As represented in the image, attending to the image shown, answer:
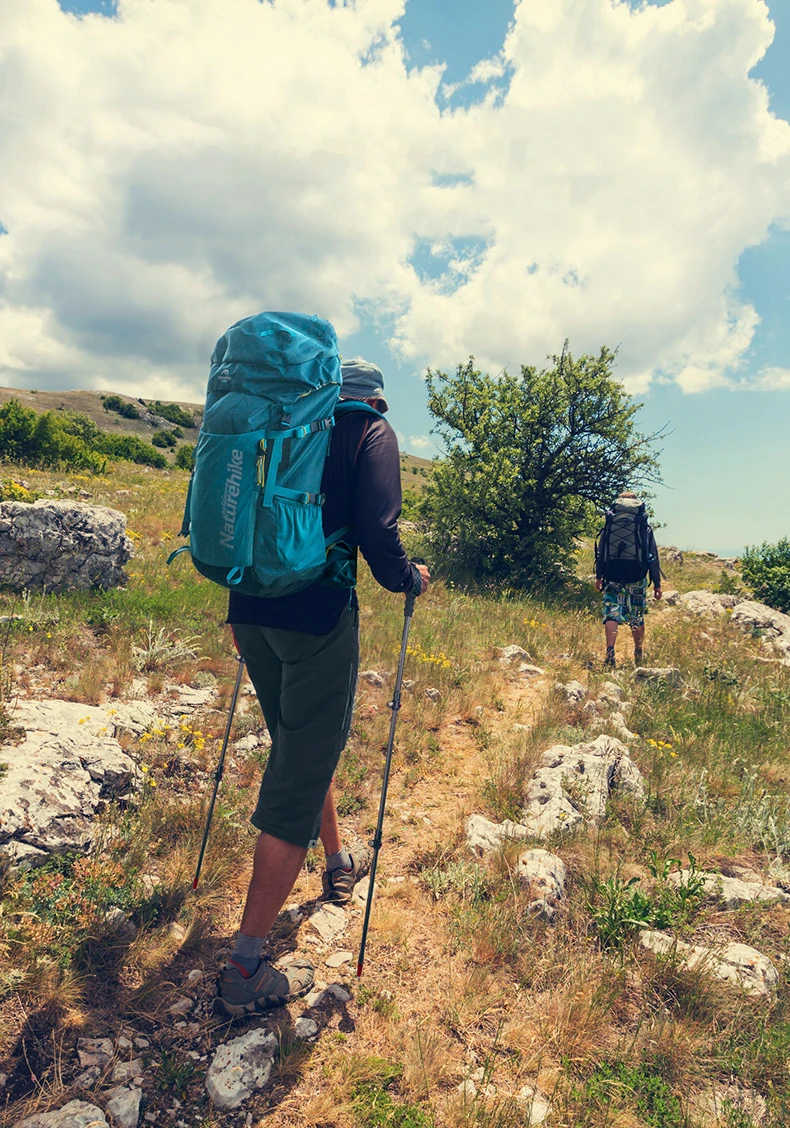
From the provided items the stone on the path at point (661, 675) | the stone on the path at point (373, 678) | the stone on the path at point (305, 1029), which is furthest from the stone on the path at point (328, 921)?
the stone on the path at point (661, 675)

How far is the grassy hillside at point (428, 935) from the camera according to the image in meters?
2.24

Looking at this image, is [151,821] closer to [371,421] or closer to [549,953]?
[549,953]

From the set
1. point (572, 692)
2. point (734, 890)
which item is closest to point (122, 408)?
point (572, 692)

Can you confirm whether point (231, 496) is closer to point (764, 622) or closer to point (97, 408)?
point (764, 622)

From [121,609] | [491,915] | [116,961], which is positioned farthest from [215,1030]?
[121,609]

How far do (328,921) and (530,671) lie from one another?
178 inches

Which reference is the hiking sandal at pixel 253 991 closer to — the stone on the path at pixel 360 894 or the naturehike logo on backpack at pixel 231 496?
the stone on the path at pixel 360 894

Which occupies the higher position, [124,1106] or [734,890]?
[734,890]

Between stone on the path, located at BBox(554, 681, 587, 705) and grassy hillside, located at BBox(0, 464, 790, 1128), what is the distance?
0.20m

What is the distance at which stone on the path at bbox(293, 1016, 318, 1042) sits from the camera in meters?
2.48

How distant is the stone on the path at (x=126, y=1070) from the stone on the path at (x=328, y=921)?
42.3 inches

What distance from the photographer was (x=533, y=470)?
44.1ft

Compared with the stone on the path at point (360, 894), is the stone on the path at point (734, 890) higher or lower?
higher

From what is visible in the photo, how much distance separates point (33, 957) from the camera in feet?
8.02
